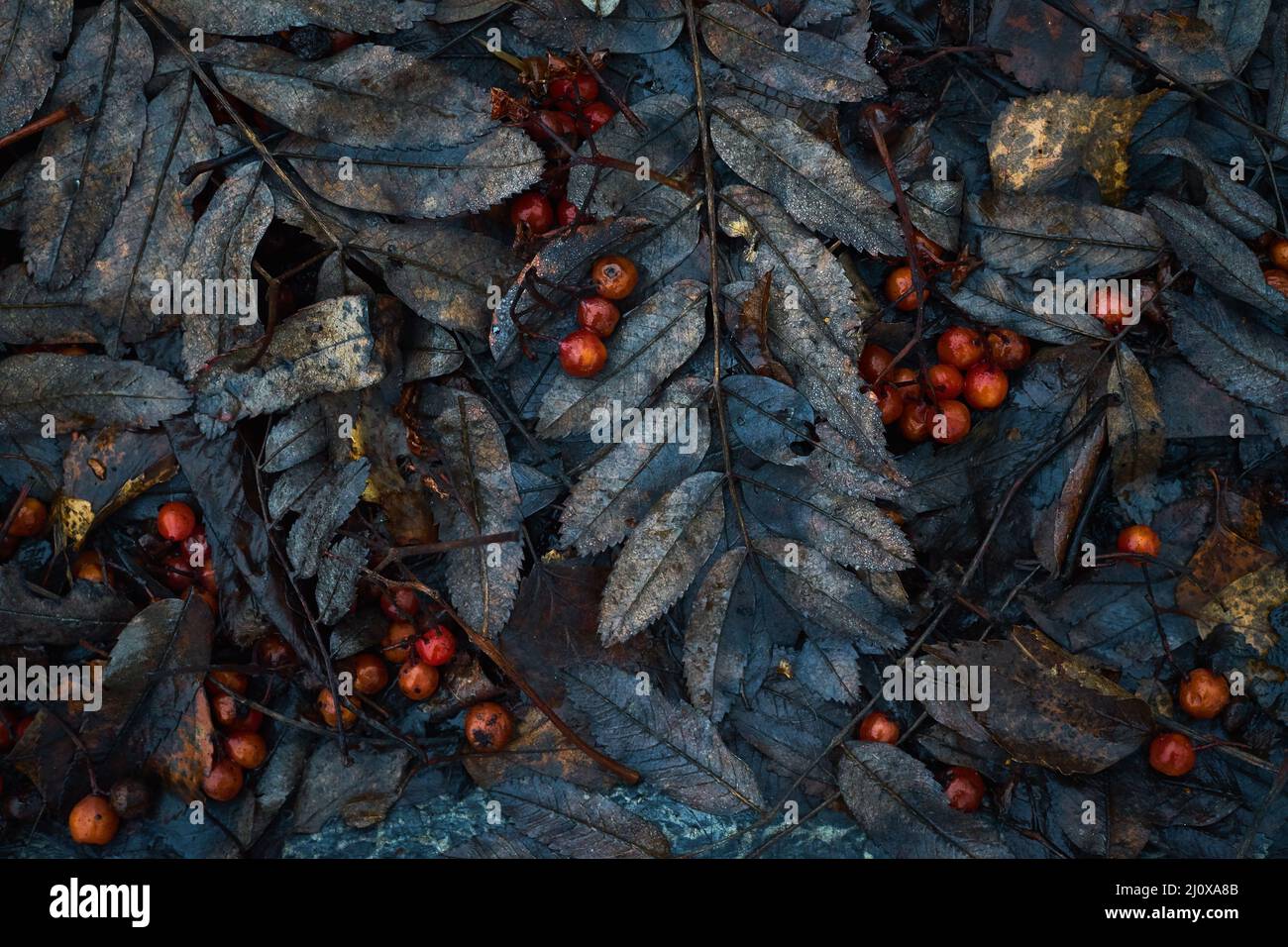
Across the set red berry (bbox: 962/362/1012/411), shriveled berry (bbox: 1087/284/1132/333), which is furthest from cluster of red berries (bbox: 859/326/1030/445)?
shriveled berry (bbox: 1087/284/1132/333)

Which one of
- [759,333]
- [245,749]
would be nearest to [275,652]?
[245,749]

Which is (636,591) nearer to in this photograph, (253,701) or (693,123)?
(253,701)

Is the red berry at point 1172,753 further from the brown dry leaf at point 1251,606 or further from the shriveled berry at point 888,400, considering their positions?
the shriveled berry at point 888,400

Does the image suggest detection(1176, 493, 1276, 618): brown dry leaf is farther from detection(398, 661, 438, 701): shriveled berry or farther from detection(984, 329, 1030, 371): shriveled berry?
detection(398, 661, 438, 701): shriveled berry

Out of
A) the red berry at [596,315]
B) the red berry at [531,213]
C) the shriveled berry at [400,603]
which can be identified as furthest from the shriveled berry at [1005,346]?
the shriveled berry at [400,603]

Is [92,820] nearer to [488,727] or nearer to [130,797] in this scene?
[130,797]

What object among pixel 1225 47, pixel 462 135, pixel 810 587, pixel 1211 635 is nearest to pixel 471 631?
pixel 810 587
